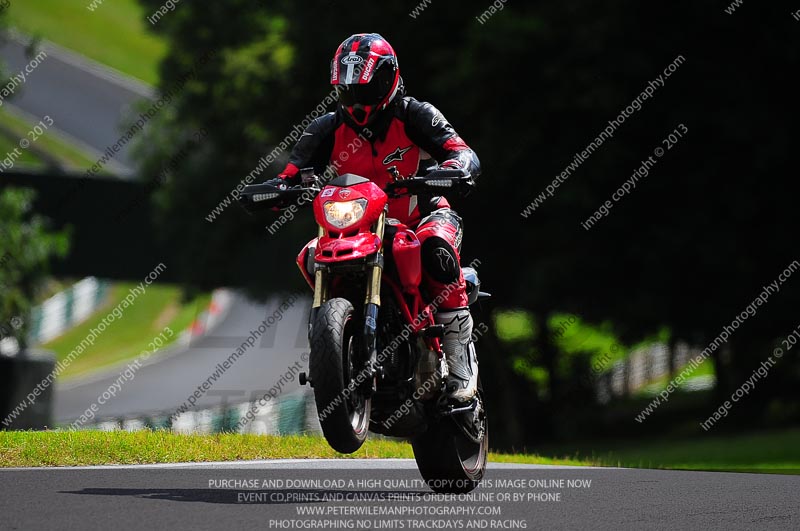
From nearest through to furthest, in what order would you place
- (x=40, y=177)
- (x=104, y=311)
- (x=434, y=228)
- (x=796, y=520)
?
(x=796, y=520) → (x=434, y=228) → (x=40, y=177) → (x=104, y=311)

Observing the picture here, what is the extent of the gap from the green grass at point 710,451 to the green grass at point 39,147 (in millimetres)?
23570

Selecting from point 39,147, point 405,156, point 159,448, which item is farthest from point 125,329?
point 405,156

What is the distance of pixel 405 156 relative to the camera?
8.12 metres

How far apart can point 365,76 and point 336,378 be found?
1.92 meters

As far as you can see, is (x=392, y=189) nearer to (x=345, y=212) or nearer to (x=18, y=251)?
(x=345, y=212)

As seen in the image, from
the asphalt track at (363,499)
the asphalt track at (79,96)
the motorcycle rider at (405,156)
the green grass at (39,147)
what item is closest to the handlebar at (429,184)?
the motorcycle rider at (405,156)

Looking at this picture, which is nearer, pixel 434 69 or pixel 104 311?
pixel 434 69

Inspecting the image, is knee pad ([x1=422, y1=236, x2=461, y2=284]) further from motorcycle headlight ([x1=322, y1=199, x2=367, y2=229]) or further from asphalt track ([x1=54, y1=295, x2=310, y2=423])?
asphalt track ([x1=54, y1=295, x2=310, y2=423])

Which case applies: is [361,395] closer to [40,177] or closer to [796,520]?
[796,520]

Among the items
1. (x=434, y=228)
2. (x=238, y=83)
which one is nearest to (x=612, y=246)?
(x=238, y=83)

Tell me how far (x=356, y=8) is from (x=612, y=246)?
698cm

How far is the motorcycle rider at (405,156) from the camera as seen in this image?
7.79m

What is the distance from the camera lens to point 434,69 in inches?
985

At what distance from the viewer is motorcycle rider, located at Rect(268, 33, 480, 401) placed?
779cm
